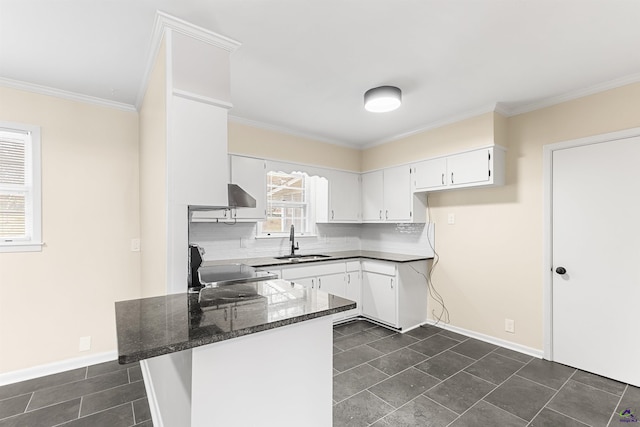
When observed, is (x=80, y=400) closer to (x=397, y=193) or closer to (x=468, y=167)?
(x=397, y=193)

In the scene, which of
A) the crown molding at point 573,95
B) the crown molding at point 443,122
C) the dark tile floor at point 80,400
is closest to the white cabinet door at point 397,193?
the crown molding at point 443,122

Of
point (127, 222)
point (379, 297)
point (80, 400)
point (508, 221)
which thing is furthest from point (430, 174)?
point (80, 400)

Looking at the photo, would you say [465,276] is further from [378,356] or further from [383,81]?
[383,81]

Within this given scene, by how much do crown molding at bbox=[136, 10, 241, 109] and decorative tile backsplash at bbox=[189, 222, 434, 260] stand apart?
6.27 ft

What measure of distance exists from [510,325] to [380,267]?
60.0 inches

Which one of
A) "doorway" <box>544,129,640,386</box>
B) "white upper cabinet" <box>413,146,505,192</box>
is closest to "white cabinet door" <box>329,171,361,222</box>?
"white upper cabinet" <box>413,146,505,192</box>

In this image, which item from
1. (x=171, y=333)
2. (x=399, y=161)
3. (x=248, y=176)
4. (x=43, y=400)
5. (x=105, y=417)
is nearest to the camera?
(x=171, y=333)

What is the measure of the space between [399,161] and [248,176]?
208 cm

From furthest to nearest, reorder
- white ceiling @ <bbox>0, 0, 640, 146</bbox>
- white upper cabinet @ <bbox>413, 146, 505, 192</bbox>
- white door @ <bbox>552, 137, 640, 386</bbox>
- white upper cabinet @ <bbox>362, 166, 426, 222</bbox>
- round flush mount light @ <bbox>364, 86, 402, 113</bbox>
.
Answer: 1. white upper cabinet @ <bbox>362, 166, 426, 222</bbox>
2. white upper cabinet @ <bbox>413, 146, 505, 192</bbox>
3. round flush mount light @ <bbox>364, 86, 402, 113</bbox>
4. white door @ <bbox>552, 137, 640, 386</bbox>
5. white ceiling @ <bbox>0, 0, 640, 146</bbox>

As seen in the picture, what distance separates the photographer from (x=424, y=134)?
377cm

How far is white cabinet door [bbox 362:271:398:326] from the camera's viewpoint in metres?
3.66

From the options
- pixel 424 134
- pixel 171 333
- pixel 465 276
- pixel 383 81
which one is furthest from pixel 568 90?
pixel 171 333

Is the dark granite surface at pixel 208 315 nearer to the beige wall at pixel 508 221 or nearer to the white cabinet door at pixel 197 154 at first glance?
the white cabinet door at pixel 197 154

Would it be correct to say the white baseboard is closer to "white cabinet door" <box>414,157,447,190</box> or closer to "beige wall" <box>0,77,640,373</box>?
"beige wall" <box>0,77,640,373</box>
